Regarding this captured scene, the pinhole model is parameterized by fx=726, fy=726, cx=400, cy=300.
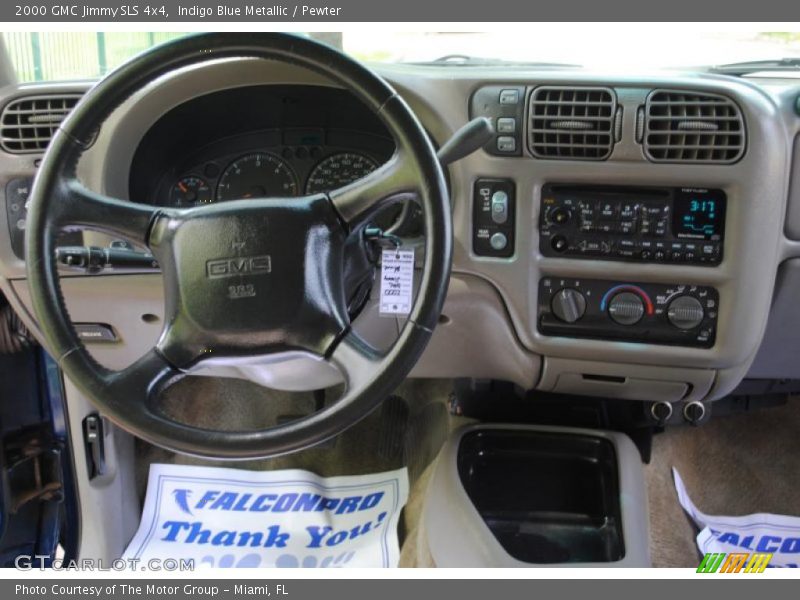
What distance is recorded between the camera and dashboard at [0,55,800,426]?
3.87 ft

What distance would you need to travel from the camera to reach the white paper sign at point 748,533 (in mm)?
1696

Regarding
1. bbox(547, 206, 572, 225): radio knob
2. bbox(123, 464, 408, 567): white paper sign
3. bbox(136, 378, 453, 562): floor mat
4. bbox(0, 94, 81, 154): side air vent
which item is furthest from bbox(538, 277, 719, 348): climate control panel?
bbox(0, 94, 81, 154): side air vent

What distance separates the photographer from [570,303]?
127 cm

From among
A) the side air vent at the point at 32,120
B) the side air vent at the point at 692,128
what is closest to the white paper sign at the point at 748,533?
the side air vent at the point at 692,128

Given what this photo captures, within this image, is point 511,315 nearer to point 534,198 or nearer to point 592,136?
point 534,198

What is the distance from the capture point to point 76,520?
1.69 metres

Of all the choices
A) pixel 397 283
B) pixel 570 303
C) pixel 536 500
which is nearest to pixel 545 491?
pixel 536 500

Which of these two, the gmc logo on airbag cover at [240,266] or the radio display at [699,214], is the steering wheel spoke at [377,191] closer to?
the gmc logo on airbag cover at [240,266]

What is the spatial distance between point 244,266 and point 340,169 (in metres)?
0.47

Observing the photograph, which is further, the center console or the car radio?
the center console

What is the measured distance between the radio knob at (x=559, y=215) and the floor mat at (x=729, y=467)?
844mm

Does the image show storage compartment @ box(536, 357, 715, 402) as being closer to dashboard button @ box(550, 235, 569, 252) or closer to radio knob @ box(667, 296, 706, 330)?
radio knob @ box(667, 296, 706, 330)

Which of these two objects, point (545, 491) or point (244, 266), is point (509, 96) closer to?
point (244, 266)

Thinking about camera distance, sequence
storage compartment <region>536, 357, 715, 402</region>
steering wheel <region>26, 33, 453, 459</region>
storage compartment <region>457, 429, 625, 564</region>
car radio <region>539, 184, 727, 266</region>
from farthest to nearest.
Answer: storage compartment <region>457, 429, 625, 564</region> → storage compartment <region>536, 357, 715, 402</region> → car radio <region>539, 184, 727, 266</region> → steering wheel <region>26, 33, 453, 459</region>
